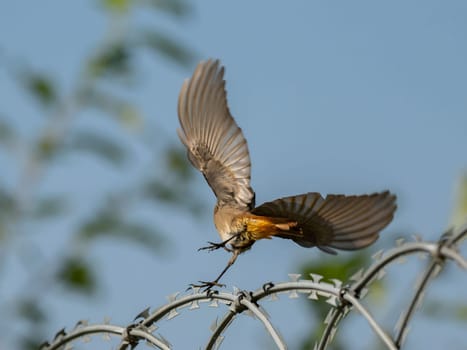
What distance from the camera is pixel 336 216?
1.58 m

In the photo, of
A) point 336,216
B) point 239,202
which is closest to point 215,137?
point 239,202

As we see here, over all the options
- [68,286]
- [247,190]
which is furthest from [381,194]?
[68,286]

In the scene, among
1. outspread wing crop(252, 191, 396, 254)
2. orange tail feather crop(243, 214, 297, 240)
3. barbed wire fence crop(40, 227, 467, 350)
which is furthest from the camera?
orange tail feather crop(243, 214, 297, 240)

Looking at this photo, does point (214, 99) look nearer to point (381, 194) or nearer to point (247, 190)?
point (247, 190)

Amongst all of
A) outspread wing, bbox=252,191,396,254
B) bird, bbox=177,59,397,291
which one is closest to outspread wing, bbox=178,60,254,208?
bird, bbox=177,59,397,291

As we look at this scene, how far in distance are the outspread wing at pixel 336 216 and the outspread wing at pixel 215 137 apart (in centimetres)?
17

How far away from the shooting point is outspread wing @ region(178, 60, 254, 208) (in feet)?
5.98

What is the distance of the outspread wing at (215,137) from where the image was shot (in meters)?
1.82

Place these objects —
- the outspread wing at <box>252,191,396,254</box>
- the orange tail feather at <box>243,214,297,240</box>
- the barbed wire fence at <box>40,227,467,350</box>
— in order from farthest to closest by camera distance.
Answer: the orange tail feather at <box>243,214,297,240</box> → the outspread wing at <box>252,191,396,254</box> → the barbed wire fence at <box>40,227,467,350</box>

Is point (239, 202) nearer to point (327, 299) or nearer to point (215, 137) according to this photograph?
point (215, 137)

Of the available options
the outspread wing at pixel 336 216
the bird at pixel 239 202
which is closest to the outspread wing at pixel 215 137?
the bird at pixel 239 202

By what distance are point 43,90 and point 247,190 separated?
3.69ft

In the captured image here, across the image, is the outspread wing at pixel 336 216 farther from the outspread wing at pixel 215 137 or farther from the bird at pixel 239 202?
the outspread wing at pixel 215 137

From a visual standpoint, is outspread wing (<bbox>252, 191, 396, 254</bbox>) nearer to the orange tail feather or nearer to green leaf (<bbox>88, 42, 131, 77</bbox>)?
the orange tail feather
